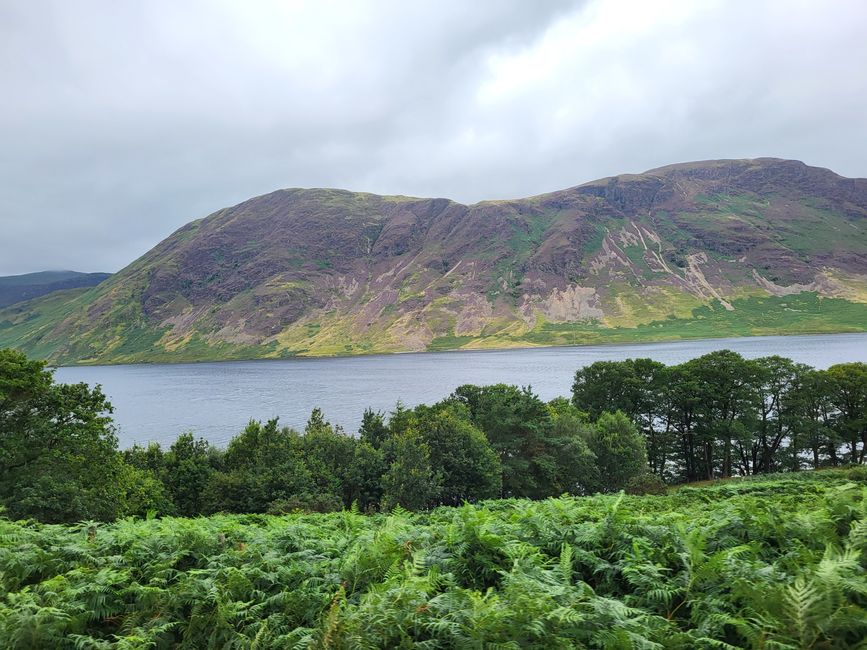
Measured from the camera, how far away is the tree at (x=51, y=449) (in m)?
22.5

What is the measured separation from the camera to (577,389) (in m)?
65.2

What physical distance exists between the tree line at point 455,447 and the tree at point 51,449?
72mm

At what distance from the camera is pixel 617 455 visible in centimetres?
4519

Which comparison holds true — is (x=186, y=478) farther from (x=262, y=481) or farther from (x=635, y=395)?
(x=635, y=395)

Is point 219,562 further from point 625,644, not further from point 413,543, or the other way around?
point 625,644

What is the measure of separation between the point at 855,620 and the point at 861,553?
1670 millimetres

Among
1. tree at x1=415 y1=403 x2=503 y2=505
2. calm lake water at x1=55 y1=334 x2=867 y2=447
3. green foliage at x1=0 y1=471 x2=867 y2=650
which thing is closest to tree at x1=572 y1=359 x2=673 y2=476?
tree at x1=415 y1=403 x2=503 y2=505

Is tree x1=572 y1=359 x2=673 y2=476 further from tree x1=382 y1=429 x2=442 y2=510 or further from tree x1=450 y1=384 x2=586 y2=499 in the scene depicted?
tree x1=382 y1=429 x2=442 y2=510

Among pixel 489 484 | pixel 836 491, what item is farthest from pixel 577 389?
pixel 836 491

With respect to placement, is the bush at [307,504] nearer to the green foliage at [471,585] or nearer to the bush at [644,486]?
the green foliage at [471,585]

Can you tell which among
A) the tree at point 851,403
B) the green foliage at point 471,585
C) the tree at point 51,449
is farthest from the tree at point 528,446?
the green foliage at point 471,585

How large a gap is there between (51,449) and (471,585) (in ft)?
90.6

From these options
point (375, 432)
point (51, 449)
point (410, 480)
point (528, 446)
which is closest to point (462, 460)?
point (410, 480)

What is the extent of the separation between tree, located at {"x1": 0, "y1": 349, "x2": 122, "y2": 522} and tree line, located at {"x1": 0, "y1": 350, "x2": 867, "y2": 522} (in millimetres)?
72
